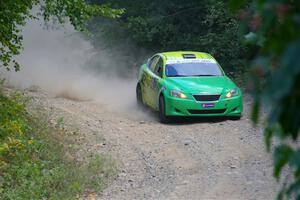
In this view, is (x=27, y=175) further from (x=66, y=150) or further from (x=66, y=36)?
(x=66, y=36)

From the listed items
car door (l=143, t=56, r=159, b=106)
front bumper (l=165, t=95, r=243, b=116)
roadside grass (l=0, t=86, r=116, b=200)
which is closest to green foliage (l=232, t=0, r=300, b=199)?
roadside grass (l=0, t=86, r=116, b=200)

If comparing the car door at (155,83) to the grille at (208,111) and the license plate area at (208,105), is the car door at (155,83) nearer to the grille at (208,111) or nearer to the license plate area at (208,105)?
the grille at (208,111)

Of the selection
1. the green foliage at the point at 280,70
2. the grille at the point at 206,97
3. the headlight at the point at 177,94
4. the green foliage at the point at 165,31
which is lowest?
the green foliage at the point at 165,31

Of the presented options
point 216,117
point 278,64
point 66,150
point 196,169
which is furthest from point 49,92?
point 278,64

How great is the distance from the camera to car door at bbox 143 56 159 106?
17.1 meters

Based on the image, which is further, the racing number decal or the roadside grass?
the racing number decal

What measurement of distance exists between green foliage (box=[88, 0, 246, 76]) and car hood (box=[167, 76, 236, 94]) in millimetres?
8742

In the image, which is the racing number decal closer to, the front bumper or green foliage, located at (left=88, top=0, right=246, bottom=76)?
the front bumper

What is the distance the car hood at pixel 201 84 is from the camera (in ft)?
51.4

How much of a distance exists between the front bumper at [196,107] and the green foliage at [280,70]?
13.5 metres

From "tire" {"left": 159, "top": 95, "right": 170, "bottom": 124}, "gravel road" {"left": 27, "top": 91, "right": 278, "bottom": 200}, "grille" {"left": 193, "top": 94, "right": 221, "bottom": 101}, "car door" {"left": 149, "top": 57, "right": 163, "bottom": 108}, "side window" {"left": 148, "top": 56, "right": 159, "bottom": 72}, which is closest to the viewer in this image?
"gravel road" {"left": 27, "top": 91, "right": 278, "bottom": 200}

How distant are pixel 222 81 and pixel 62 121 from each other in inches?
164

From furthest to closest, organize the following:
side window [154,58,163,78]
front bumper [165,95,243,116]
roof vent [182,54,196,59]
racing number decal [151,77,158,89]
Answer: roof vent [182,54,196,59], side window [154,58,163,78], racing number decal [151,77,158,89], front bumper [165,95,243,116]

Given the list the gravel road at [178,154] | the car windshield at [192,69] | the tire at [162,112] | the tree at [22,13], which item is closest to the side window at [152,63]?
the car windshield at [192,69]
